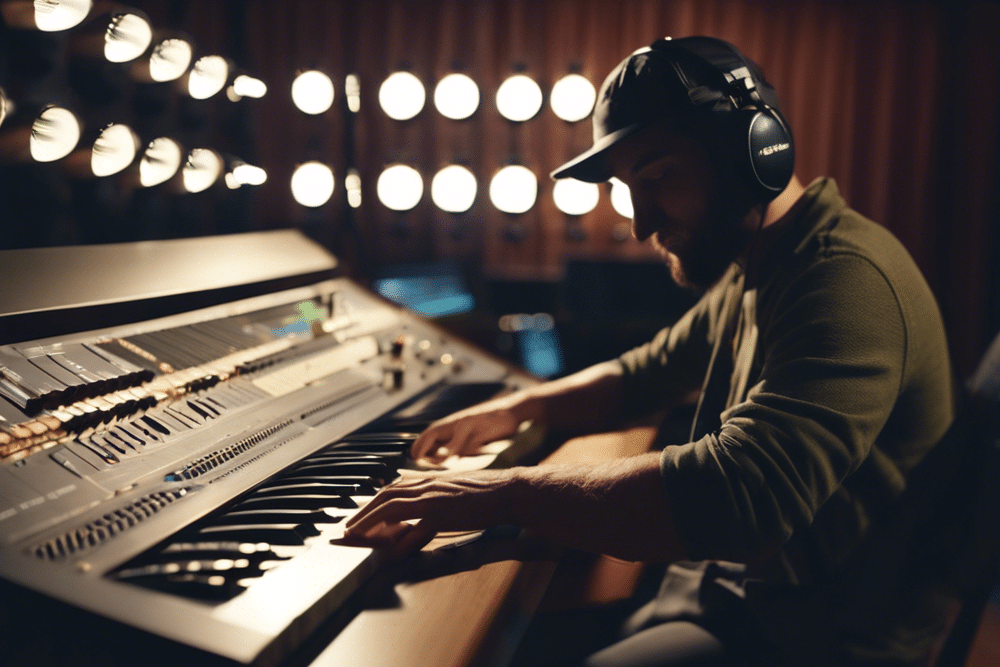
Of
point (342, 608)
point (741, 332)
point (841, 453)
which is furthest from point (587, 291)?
point (342, 608)

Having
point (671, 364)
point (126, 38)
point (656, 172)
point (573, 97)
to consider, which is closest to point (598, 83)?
point (573, 97)

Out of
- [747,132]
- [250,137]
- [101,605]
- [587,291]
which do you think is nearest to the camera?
[101,605]

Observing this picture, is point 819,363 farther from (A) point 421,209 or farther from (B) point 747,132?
(A) point 421,209

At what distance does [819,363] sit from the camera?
956 millimetres

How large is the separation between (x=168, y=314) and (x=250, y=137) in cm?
179

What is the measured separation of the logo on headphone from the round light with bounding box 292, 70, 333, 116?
178cm

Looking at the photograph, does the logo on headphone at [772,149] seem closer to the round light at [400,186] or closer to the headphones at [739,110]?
the headphones at [739,110]

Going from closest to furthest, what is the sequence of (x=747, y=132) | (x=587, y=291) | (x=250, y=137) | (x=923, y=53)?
(x=747, y=132), (x=250, y=137), (x=587, y=291), (x=923, y=53)

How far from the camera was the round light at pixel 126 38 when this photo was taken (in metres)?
1.56

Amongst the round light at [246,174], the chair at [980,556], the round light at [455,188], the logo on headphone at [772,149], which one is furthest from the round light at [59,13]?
the chair at [980,556]

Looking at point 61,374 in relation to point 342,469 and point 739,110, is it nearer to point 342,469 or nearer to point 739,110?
point 342,469

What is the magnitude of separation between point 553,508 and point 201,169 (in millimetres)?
1367

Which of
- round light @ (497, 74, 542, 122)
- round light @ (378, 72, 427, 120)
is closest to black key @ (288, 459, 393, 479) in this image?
round light @ (378, 72, 427, 120)

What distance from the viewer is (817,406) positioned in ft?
3.07
